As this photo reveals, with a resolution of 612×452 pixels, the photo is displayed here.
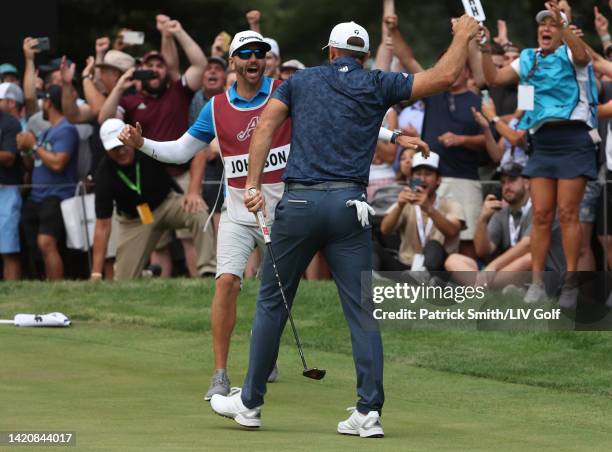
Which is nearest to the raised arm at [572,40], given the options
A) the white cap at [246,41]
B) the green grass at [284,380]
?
the green grass at [284,380]

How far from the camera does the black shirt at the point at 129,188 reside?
15.9 meters

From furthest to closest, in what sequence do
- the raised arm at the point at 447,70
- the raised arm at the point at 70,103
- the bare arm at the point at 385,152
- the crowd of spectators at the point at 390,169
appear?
the raised arm at the point at 70,103
the bare arm at the point at 385,152
the crowd of spectators at the point at 390,169
the raised arm at the point at 447,70

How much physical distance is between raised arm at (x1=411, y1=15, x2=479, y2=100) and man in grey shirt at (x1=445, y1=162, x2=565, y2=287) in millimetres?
5871

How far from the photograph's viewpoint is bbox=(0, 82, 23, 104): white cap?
60.6ft

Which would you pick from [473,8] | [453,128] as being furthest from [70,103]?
[473,8]

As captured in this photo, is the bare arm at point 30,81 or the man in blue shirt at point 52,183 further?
the bare arm at point 30,81

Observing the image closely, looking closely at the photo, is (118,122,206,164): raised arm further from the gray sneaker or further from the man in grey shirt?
the man in grey shirt

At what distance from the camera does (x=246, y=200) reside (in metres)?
8.84

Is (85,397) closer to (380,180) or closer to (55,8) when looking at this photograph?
(380,180)

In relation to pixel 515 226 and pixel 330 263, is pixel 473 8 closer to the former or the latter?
pixel 515 226

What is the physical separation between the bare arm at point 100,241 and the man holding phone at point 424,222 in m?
2.91

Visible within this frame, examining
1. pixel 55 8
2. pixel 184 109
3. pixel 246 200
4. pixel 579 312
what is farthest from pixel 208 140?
pixel 55 8

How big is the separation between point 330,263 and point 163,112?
8050 mm

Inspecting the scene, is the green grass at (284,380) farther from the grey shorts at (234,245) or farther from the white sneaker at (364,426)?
the grey shorts at (234,245)
